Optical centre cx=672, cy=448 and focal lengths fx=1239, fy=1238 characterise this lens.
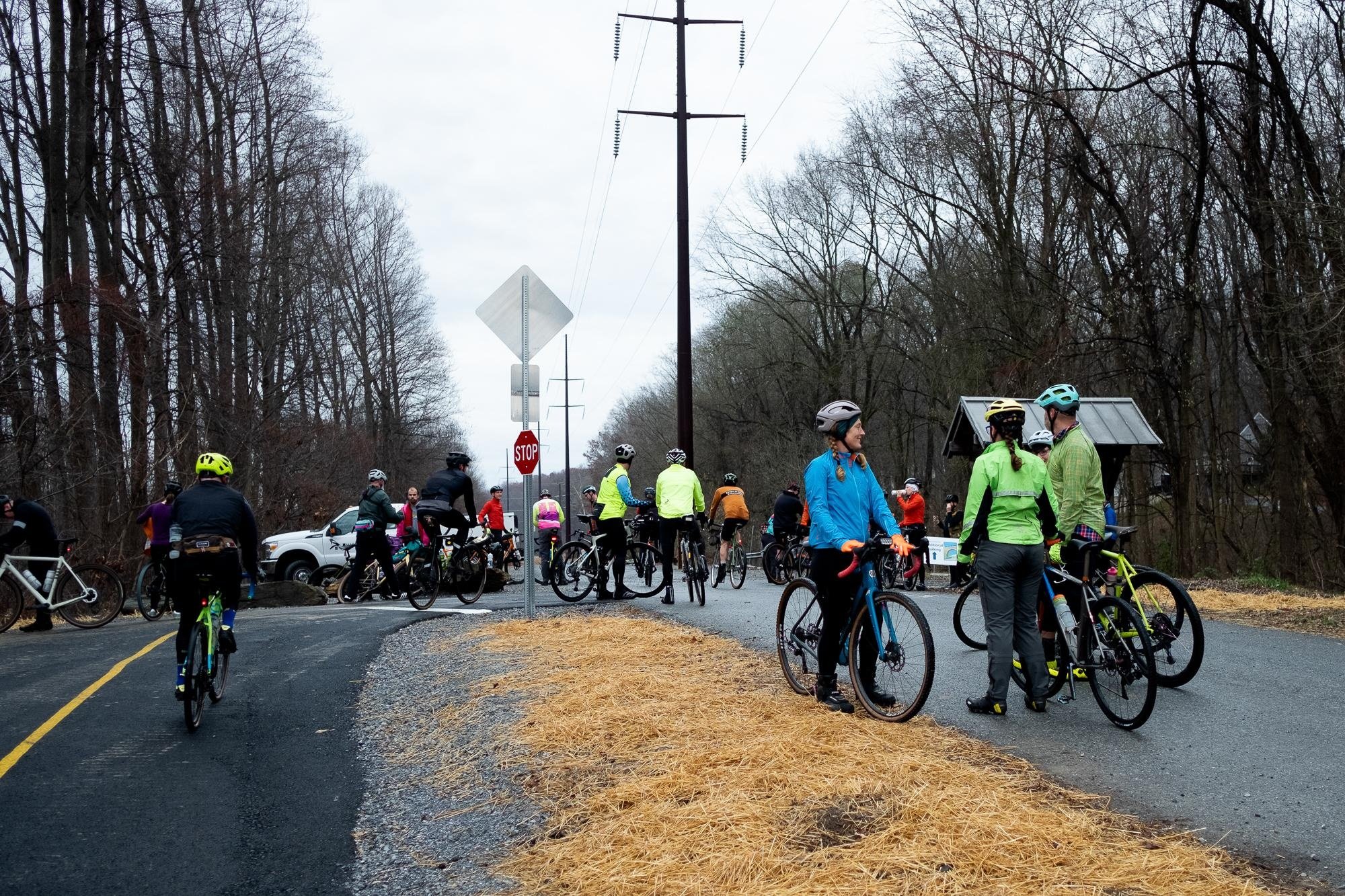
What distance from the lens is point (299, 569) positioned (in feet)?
84.8

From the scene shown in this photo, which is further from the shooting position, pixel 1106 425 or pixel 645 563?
pixel 1106 425

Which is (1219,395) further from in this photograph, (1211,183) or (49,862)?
(49,862)

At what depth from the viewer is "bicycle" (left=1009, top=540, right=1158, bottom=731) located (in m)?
6.89

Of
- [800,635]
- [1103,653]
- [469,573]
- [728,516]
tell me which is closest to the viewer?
[1103,653]

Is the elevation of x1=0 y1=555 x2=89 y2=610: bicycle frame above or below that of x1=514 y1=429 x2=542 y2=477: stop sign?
below

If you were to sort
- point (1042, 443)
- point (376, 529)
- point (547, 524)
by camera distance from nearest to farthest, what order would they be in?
point (1042, 443), point (376, 529), point (547, 524)

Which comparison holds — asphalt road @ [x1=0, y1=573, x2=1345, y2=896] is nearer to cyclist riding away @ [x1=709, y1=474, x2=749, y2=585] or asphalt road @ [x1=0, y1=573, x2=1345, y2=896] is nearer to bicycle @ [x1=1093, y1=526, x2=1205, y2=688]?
bicycle @ [x1=1093, y1=526, x2=1205, y2=688]

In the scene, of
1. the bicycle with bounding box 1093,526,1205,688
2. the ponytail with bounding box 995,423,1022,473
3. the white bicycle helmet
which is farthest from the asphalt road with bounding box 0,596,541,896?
the bicycle with bounding box 1093,526,1205,688

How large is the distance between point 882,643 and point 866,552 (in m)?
0.52

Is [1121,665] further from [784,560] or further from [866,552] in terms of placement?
[784,560]

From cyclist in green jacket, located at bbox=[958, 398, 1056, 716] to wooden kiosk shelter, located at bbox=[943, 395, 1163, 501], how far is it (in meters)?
9.91

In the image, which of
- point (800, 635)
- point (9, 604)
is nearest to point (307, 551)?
point (9, 604)

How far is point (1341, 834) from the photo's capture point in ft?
15.9

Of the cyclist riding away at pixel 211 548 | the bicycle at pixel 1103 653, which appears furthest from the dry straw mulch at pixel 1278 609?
the cyclist riding away at pixel 211 548
